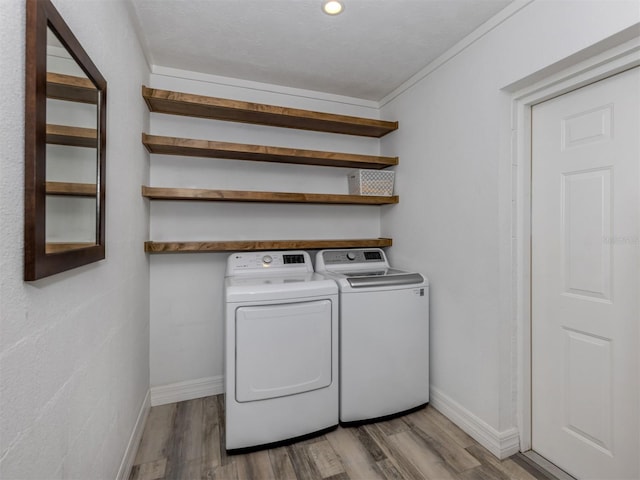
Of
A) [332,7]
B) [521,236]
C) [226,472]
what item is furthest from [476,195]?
[226,472]

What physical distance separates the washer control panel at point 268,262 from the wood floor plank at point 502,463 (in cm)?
149

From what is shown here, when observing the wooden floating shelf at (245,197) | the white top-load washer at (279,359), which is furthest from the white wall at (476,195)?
the white top-load washer at (279,359)

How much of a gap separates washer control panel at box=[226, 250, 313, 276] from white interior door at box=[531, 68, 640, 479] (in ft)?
4.86

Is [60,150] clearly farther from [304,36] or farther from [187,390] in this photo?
[187,390]

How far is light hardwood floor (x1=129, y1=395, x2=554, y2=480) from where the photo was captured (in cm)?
163

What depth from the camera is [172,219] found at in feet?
7.64

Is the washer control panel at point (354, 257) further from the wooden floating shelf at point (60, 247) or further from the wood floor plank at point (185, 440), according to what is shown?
the wooden floating shelf at point (60, 247)

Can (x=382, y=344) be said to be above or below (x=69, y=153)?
below

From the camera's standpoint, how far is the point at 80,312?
1045mm

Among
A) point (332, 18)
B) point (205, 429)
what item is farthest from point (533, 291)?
point (205, 429)

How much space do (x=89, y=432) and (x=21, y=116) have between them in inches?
40.5

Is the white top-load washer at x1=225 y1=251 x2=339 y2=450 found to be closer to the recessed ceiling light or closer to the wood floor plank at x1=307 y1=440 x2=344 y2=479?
the wood floor plank at x1=307 y1=440 x2=344 y2=479

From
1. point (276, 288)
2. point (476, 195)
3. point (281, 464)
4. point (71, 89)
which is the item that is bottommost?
point (281, 464)

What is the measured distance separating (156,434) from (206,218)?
56.1 inches
